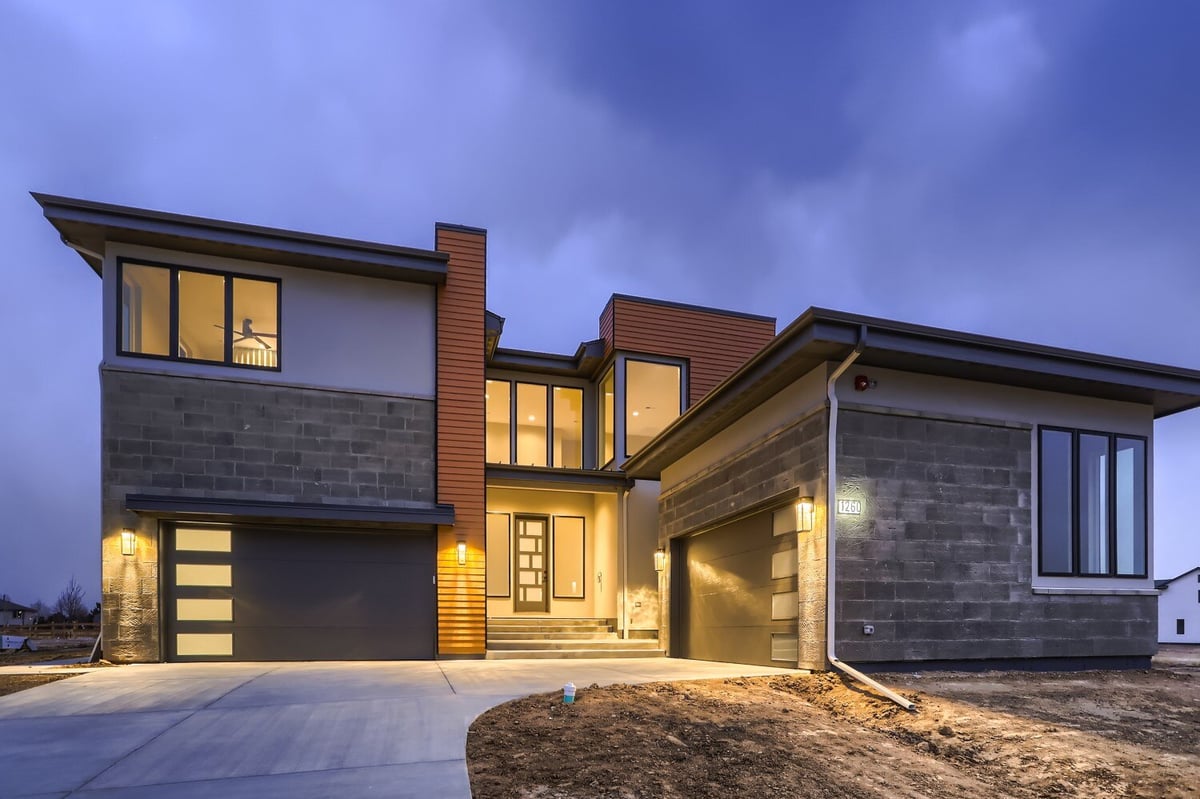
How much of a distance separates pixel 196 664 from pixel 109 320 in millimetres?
5073

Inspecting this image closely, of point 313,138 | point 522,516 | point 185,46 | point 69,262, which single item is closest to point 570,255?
point 313,138

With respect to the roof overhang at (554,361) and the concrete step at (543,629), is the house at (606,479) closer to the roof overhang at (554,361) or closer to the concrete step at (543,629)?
the concrete step at (543,629)

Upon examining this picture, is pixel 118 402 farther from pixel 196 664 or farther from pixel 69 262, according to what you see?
pixel 69 262

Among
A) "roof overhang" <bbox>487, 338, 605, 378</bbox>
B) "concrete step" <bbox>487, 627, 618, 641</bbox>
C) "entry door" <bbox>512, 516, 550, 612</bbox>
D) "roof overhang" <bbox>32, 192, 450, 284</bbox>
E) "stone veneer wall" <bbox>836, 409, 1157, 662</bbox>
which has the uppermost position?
"roof overhang" <bbox>32, 192, 450, 284</bbox>

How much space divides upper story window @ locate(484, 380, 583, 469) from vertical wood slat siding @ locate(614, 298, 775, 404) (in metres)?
2.04

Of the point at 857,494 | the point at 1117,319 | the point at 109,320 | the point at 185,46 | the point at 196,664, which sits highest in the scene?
the point at 185,46

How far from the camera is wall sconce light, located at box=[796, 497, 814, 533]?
26.1ft

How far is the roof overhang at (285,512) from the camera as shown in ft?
32.6

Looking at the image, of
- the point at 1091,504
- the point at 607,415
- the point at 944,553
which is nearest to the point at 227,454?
the point at 607,415

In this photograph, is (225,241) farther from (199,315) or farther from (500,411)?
(500,411)

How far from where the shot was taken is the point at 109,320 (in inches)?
406

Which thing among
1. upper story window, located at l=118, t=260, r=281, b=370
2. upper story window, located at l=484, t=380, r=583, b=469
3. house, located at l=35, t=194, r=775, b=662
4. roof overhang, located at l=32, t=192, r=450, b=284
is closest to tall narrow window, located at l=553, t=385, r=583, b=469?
upper story window, located at l=484, t=380, r=583, b=469

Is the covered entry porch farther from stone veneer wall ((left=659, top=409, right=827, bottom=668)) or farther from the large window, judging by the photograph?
the large window

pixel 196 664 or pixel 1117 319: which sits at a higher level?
pixel 1117 319
